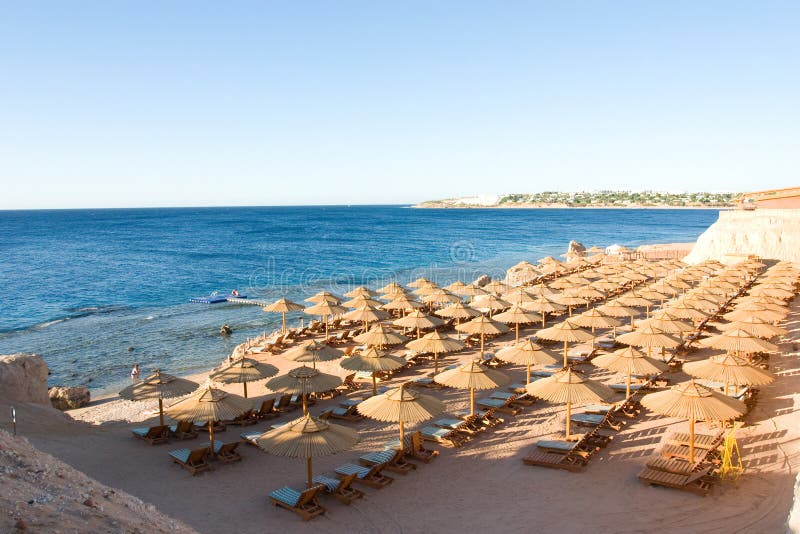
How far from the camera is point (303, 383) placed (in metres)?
13.0

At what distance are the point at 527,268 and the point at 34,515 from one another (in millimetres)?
32852

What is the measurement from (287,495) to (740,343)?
41.8 feet

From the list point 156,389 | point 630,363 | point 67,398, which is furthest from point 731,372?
point 67,398

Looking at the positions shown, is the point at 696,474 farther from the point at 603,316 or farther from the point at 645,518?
the point at 603,316

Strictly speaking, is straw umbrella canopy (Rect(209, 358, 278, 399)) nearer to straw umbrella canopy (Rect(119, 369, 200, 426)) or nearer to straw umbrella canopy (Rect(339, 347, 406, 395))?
straw umbrella canopy (Rect(119, 369, 200, 426))

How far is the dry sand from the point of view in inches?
350

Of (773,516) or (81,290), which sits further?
(81,290)

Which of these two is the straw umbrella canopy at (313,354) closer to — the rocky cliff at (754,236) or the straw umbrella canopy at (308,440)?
the straw umbrella canopy at (308,440)

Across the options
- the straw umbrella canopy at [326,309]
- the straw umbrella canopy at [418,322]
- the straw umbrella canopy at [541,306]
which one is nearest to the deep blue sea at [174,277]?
the straw umbrella canopy at [326,309]

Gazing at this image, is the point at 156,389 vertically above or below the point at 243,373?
above

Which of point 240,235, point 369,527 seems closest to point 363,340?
point 369,527

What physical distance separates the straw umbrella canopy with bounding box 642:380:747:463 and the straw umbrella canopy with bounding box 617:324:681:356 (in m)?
4.95

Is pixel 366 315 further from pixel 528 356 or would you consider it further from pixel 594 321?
pixel 594 321

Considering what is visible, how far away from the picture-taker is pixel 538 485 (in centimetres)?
1012
